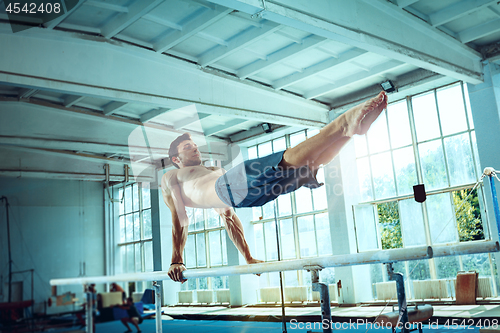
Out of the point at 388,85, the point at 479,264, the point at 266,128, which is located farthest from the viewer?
the point at 479,264

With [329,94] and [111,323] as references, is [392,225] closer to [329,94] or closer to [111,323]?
[329,94]

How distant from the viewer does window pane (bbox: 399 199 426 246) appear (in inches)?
388

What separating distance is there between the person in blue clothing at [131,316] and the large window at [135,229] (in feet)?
0.55

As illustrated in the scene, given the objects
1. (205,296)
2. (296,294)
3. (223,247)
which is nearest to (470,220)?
(296,294)

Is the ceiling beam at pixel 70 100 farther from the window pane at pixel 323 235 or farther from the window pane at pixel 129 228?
the window pane at pixel 323 235

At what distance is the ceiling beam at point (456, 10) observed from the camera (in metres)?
6.94

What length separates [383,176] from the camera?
392 inches

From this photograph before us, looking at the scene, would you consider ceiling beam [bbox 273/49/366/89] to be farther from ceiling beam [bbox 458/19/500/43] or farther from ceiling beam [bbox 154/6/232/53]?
ceiling beam [bbox 154/6/232/53]

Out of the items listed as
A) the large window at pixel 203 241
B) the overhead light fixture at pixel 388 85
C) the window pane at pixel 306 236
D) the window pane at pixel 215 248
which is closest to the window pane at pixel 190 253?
the large window at pixel 203 241

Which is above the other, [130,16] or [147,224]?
[130,16]

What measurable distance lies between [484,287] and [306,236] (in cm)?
416

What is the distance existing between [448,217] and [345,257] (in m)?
7.44

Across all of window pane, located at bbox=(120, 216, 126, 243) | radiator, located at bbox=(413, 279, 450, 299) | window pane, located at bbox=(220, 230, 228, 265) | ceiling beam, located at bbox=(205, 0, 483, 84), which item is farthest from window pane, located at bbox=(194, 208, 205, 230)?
radiator, located at bbox=(413, 279, 450, 299)

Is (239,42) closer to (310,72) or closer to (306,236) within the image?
(310,72)
